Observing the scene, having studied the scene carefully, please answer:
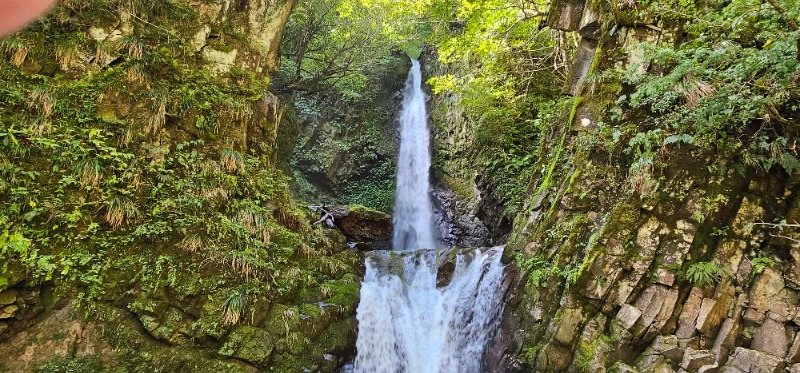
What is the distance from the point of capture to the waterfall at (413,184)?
13.8 meters

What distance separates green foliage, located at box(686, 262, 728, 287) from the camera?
491 centimetres

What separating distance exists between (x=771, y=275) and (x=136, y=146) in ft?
28.0

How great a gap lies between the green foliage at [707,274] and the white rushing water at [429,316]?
2.79 meters

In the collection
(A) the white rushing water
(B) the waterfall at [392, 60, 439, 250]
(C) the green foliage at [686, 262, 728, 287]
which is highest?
(B) the waterfall at [392, 60, 439, 250]

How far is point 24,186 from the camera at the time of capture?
4562mm

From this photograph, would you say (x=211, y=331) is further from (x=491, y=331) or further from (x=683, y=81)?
(x=683, y=81)

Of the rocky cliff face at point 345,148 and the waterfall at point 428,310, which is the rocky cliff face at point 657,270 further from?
the rocky cliff face at point 345,148

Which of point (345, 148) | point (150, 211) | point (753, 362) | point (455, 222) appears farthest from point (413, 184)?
point (753, 362)

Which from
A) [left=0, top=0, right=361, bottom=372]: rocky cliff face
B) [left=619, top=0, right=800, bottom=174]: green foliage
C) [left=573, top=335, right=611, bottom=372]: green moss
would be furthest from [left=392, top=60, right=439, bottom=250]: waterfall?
[left=619, top=0, right=800, bottom=174]: green foliage

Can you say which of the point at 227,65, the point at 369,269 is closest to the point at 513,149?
the point at 369,269

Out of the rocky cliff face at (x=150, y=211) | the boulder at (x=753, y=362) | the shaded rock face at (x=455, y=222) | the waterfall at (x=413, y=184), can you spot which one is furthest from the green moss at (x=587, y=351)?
the waterfall at (x=413, y=184)

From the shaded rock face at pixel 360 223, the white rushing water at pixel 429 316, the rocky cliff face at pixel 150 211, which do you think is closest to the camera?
the rocky cliff face at pixel 150 211

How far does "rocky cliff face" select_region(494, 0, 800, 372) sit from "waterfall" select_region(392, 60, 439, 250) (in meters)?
7.47

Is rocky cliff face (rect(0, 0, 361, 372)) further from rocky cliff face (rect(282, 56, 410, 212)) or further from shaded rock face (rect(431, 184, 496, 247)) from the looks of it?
rocky cliff face (rect(282, 56, 410, 212))
